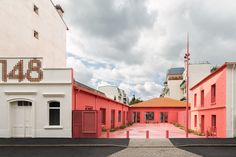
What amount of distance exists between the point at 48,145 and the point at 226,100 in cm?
1305

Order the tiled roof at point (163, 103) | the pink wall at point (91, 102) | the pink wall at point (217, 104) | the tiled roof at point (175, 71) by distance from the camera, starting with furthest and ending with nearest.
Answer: the tiled roof at point (175, 71)
the tiled roof at point (163, 103)
the pink wall at point (91, 102)
the pink wall at point (217, 104)

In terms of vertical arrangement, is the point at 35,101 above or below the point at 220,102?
above

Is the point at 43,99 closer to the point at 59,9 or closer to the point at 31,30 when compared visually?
A: the point at 31,30

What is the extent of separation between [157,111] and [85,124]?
28967mm

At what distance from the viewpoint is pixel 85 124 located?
16406 millimetres

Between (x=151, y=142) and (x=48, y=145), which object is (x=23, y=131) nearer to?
(x=48, y=145)

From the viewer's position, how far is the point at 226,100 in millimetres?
16719

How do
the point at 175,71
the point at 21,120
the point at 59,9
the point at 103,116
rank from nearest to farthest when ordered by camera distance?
the point at 21,120
the point at 103,116
the point at 59,9
the point at 175,71

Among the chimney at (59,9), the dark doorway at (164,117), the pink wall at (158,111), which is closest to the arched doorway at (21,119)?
the chimney at (59,9)

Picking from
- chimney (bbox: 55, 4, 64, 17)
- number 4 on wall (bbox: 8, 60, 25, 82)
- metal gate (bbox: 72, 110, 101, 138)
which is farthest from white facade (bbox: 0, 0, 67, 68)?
metal gate (bbox: 72, 110, 101, 138)

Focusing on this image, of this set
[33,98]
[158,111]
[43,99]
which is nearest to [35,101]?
[33,98]

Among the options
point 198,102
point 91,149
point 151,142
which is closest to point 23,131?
point 91,149

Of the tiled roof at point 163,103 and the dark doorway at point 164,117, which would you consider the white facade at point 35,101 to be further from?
the dark doorway at point 164,117

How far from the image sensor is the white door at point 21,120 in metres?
16.4
